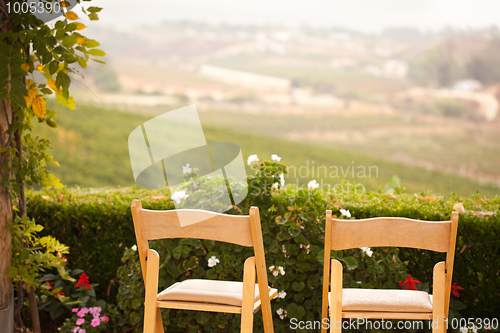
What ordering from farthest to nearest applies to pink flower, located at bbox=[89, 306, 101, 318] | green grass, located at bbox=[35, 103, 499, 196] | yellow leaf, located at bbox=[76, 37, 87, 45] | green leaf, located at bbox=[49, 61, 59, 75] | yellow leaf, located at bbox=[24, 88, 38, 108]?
green grass, located at bbox=[35, 103, 499, 196], pink flower, located at bbox=[89, 306, 101, 318], yellow leaf, located at bbox=[24, 88, 38, 108], yellow leaf, located at bbox=[76, 37, 87, 45], green leaf, located at bbox=[49, 61, 59, 75]

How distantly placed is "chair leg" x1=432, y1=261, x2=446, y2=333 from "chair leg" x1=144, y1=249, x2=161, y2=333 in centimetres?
97

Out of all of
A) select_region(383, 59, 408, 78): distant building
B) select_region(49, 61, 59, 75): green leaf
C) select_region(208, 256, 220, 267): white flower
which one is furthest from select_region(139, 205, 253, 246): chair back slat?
select_region(383, 59, 408, 78): distant building

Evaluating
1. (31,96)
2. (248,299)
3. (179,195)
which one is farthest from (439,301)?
(31,96)

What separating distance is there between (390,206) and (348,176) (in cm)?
842

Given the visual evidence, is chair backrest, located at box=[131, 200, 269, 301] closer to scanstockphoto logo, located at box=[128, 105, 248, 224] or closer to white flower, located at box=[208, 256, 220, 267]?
scanstockphoto logo, located at box=[128, 105, 248, 224]

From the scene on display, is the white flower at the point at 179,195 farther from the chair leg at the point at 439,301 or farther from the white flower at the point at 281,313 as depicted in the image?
the chair leg at the point at 439,301

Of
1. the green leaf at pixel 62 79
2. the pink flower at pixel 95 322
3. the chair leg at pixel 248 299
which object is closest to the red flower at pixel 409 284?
the chair leg at pixel 248 299

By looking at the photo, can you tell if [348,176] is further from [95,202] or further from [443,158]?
[95,202]

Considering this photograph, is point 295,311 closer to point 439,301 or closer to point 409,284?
point 409,284

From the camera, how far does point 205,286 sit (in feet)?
5.19

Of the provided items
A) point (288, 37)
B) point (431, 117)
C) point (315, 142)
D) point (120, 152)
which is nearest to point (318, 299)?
point (120, 152)

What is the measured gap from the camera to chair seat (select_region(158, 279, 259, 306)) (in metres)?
1.44

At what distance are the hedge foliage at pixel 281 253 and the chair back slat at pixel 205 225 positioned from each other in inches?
25.5

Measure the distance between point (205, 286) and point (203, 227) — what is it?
0.92 ft
